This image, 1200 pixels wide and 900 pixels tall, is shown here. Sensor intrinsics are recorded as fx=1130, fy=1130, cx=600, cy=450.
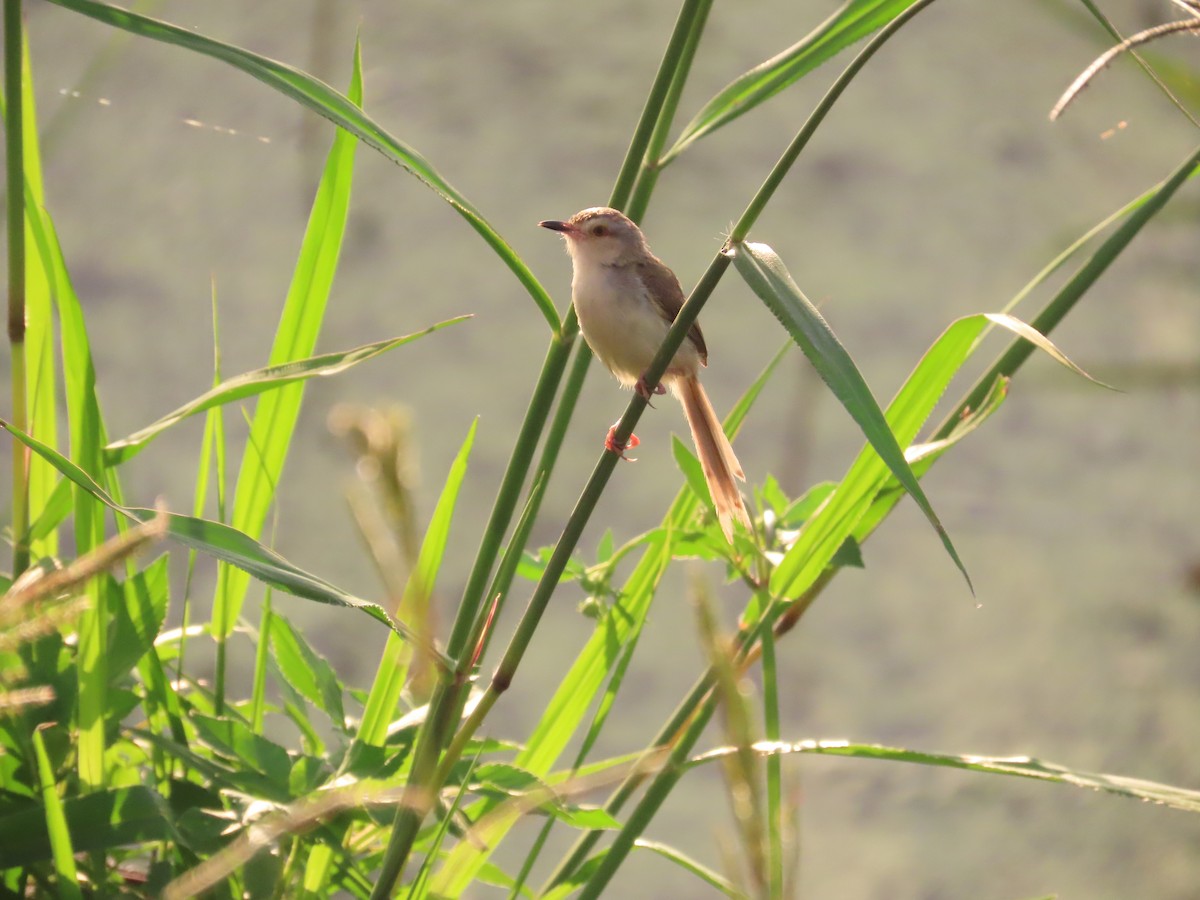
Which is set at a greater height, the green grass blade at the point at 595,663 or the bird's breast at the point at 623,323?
the bird's breast at the point at 623,323

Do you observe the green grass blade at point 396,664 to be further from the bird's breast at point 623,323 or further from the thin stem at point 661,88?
the bird's breast at point 623,323

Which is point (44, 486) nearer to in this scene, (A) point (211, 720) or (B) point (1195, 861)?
(A) point (211, 720)

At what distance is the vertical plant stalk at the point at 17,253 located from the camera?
2.58ft

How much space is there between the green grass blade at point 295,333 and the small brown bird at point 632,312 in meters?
0.34

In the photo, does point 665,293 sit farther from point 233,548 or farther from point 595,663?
point 233,548

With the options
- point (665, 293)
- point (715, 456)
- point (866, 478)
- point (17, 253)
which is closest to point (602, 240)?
point (665, 293)

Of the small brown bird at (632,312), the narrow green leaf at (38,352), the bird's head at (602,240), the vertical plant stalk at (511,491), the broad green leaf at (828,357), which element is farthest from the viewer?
the bird's head at (602,240)

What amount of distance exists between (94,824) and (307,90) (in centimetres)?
53

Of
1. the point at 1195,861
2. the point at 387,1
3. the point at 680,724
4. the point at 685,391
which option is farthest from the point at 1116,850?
the point at 387,1

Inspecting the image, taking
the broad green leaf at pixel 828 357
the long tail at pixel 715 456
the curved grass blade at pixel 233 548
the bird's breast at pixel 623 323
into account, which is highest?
the broad green leaf at pixel 828 357

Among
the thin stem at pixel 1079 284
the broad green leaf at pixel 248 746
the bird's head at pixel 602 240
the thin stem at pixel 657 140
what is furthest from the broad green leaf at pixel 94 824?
the bird's head at pixel 602 240

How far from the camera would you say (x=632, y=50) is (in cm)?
277

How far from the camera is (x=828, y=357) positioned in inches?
24.4

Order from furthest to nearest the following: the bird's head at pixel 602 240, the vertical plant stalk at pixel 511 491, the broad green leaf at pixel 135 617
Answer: the bird's head at pixel 602 240 < the broad green leaf at pixel 135 617 < the vertical plant stalk at pixel 511 491
